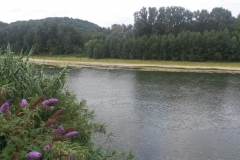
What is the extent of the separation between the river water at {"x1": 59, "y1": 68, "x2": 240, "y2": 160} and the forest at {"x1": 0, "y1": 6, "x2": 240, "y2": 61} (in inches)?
994

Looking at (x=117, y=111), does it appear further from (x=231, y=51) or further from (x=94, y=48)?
(x=94, y=48)

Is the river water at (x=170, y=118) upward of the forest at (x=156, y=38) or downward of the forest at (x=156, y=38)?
downward

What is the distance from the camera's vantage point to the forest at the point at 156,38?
170 feet

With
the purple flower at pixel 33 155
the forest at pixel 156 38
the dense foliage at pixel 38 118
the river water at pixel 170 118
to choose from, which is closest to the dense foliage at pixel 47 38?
the forest at pixel 156 38

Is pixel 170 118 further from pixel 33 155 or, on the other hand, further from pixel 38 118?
pixel 33 155

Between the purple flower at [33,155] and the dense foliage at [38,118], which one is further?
the dense foliage at [38,118]

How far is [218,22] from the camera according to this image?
7050 cm

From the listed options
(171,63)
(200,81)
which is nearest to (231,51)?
(171,63)

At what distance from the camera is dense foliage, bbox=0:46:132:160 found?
375cm

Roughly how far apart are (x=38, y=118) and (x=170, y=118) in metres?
11.5

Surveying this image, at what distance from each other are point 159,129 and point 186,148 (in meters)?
2.49

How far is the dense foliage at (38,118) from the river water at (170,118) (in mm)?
4963

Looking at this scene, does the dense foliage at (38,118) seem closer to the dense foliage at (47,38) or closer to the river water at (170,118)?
the river water at (170,118)

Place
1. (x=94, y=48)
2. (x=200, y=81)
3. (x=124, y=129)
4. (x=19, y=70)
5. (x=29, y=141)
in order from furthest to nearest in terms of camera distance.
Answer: (x=94, y=48) < (x=200, y=81) < (x=124, y=129) < (x=19, y=70) < (x=29, y=141)
